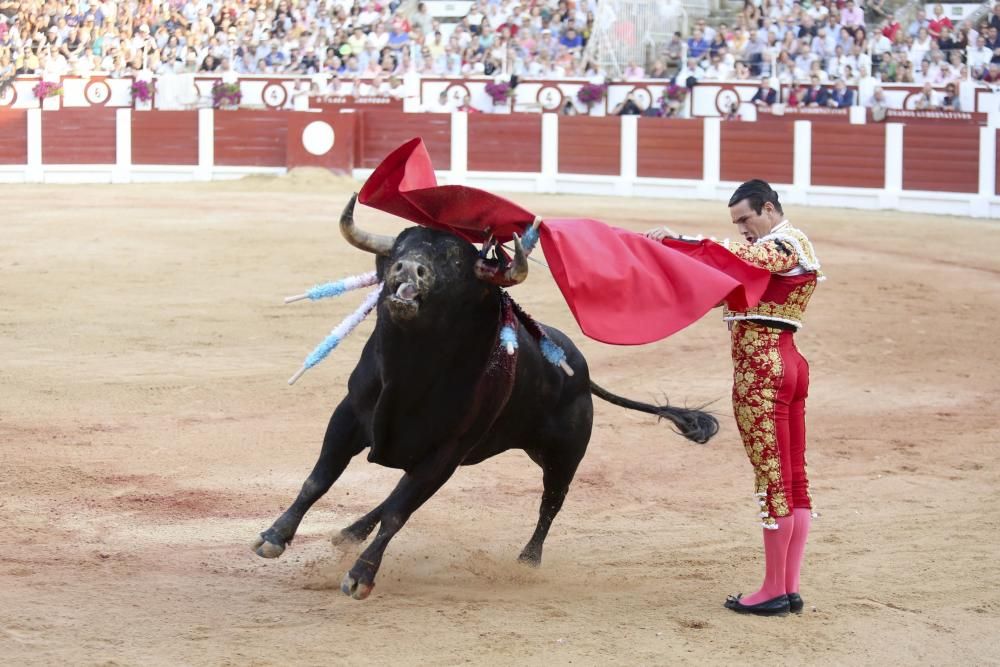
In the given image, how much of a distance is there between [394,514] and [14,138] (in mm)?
15915

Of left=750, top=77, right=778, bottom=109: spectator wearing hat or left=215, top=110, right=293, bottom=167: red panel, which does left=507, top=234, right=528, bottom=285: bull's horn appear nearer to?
left=750, top=77, right=778, bottom=109: spectator wearing hat

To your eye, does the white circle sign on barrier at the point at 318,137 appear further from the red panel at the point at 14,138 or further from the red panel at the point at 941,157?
the red panel at the point at 941,157

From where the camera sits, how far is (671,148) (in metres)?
17.7

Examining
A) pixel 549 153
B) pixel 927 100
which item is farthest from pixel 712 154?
pixel 927 100

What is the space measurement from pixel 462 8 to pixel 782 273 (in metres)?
19.8

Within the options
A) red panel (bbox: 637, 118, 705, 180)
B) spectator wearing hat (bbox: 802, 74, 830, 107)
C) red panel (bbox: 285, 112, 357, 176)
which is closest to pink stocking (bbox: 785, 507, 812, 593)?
red panel (bbox: 637, 118, 705, 180)

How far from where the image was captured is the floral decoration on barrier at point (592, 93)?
62.6ft

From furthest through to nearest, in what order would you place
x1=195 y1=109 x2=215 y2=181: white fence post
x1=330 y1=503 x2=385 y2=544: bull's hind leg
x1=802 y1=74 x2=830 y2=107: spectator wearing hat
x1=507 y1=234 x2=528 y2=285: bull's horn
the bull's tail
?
x1=195 y1=109 x2=215 y2=181: white fence post
x1=802 y1=74 x2=830 y2=107: spectator wearing hat
the bull's tail
x1=330 y1=503 x2=385 y2=544: bull's hind leg
x1=507 y1=234 x2=528 y2=285: bull's horn

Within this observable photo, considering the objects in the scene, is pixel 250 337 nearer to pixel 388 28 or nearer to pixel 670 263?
pixel 670 263

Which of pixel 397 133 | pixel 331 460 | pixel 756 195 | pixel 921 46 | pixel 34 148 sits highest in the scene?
pixel 921 46

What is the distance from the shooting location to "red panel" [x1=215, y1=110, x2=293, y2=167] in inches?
746

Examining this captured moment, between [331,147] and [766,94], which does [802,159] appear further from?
[331,147]

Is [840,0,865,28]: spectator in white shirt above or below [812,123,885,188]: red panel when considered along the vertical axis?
above

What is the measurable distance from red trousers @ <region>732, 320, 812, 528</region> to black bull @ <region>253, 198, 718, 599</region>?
2.19 ft
